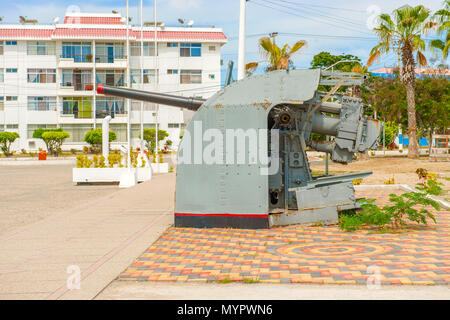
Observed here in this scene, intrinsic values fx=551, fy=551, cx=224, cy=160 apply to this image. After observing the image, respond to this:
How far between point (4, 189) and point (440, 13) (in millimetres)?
25018

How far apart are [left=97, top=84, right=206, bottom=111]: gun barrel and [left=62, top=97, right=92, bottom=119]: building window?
46.8 metres

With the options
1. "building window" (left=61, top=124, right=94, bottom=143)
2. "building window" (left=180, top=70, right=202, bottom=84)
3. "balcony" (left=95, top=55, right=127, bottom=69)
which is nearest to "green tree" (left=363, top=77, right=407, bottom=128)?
"building window" (left=180, top=70, right=202, bottom=84)

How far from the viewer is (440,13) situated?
31156mm

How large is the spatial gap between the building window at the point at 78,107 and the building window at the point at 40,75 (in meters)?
2.86

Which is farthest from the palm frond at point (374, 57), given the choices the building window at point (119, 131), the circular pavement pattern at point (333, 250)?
the building window at point (119, 131)

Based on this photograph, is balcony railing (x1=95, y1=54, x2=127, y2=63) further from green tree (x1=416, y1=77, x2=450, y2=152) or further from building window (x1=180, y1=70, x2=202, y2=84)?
green tree (x1=416, y1=77, x2=450, y2=152)

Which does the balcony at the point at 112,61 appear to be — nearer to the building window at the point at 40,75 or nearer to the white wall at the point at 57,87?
the white wall at the point at 57,87

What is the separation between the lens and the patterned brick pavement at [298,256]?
20.0ft

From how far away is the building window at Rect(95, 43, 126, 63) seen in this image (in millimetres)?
56344

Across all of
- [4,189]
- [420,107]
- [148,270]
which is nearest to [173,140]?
[420,107]

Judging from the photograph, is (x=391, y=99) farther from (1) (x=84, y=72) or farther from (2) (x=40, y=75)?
(2) (x=40, y=75)

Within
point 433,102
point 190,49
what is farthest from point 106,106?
point 433,102

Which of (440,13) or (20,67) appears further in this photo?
(20,67)

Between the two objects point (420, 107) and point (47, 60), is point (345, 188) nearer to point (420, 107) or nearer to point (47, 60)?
point (420, 107)
